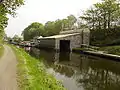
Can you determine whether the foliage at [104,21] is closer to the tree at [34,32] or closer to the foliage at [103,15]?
the foliage at [103,15]

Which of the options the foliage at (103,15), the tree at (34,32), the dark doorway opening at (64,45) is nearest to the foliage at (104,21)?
the foliage at (103,15)

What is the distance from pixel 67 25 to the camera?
97.5m

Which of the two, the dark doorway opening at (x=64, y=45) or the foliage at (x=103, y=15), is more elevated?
the foliage at (x=103, y=15)

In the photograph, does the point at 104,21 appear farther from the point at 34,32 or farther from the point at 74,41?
the point at 34,32

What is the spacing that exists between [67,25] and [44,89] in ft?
282

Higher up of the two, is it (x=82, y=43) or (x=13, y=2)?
(x=13, y=2)

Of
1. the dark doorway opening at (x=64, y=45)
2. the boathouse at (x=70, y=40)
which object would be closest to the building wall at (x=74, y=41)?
the boathouse at (x=70, y=40)

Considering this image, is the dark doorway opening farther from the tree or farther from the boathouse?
the tree

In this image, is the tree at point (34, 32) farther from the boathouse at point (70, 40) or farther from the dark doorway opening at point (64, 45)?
the boathouse at point (70, 40)

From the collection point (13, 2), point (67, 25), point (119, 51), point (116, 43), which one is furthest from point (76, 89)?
point (67, 25)

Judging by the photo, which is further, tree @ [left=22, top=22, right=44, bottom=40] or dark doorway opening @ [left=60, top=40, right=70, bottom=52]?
tree @ [left=22, top=22, right=44, bottom=40]

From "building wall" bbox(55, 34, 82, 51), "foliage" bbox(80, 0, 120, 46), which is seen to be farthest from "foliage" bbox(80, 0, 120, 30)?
"building wall" bbox(55, 34, 82, 51)

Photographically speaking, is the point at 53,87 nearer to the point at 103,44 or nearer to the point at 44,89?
the point at 44,89

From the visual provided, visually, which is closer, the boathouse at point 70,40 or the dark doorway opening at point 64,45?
the boathouse at point 70,40
